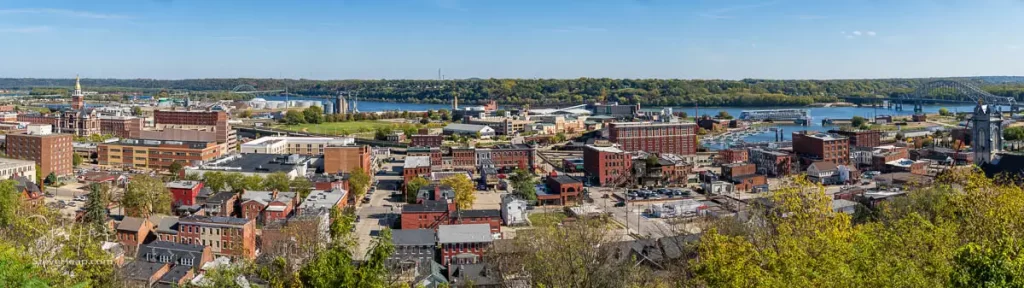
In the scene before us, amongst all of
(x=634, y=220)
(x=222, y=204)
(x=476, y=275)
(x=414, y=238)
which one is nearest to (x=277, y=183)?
(x=222, y=204)

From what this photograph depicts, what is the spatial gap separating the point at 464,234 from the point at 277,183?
20.4 feet

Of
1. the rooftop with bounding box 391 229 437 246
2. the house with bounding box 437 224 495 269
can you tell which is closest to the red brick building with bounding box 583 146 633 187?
the house with bounding box 437 224 495 269

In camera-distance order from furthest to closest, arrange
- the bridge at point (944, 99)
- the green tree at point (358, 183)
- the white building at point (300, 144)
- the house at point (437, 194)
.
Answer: the bridge at point (944, 99) < the white building at point (300, 144) < the green tree at point (358, 183) < the house at point (437, 194)

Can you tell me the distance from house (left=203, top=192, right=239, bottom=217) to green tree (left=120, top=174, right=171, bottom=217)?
755 mm

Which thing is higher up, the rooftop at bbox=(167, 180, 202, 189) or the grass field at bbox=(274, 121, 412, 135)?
the grass field at bbox=(274, 121, 412, 135)

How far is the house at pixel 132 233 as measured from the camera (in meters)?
12.7

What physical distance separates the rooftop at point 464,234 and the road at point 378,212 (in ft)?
3.22

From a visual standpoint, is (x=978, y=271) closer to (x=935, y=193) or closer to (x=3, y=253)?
(x=3, y=253)

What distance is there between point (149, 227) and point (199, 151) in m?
→ 10.9

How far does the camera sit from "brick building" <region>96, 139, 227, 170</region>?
23797 millimetres

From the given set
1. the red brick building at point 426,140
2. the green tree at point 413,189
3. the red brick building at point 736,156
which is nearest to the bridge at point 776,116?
the red brick building at point 426,140

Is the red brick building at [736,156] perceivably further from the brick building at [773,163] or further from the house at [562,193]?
the house at [562,193]

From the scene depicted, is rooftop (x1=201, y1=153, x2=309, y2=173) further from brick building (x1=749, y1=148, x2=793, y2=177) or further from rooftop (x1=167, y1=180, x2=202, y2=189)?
brick building (x1=749, y1=148, x2=793, y2=177)

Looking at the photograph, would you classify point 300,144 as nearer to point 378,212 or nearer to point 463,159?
point 463,159
